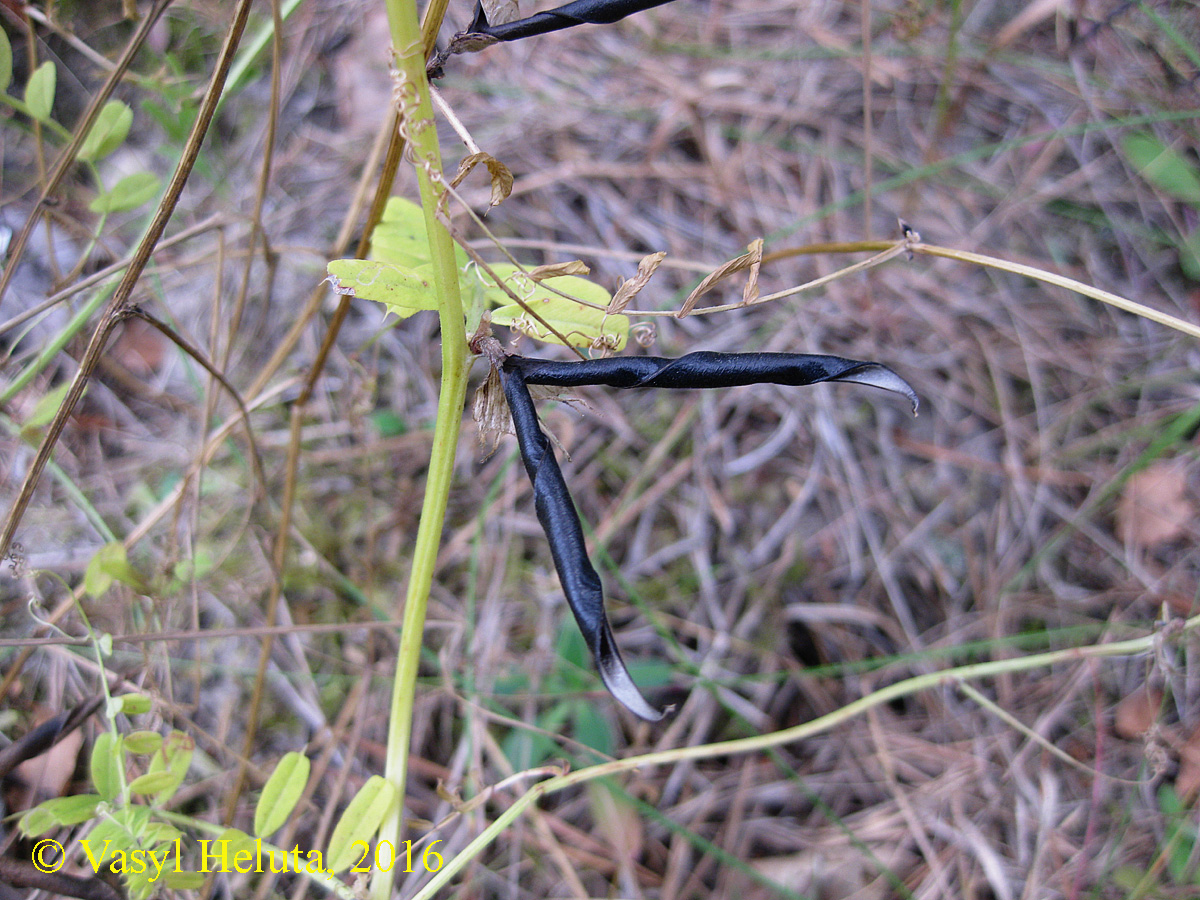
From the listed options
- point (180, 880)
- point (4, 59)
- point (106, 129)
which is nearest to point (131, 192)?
point (106, 129)

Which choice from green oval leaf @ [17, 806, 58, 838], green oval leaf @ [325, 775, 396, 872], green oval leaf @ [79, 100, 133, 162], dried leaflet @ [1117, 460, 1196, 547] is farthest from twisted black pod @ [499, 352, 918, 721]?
dried leaflet @ [1117, 460, 1196, 547]

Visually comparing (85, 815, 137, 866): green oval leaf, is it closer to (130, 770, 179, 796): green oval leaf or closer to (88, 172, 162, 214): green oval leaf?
(130, 770, 179, 796): green oval leaf

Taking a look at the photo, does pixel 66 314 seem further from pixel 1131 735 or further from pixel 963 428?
pixel 1131 735

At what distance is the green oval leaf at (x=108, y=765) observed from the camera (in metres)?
0.90

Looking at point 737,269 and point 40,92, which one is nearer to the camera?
point 737,269

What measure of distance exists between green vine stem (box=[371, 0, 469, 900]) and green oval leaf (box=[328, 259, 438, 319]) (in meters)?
0.03

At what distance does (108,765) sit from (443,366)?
0.67 metres

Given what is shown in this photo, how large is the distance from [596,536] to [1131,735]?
1.32 metres

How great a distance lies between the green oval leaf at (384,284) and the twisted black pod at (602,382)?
0.18 metres

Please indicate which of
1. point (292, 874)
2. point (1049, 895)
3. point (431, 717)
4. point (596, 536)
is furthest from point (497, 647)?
point (1049, 895)

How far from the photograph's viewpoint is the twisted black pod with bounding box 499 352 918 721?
66 centimetres

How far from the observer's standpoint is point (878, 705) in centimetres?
170

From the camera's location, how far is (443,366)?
82 cm

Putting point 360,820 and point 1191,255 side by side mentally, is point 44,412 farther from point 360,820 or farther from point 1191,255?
point 1191,255
